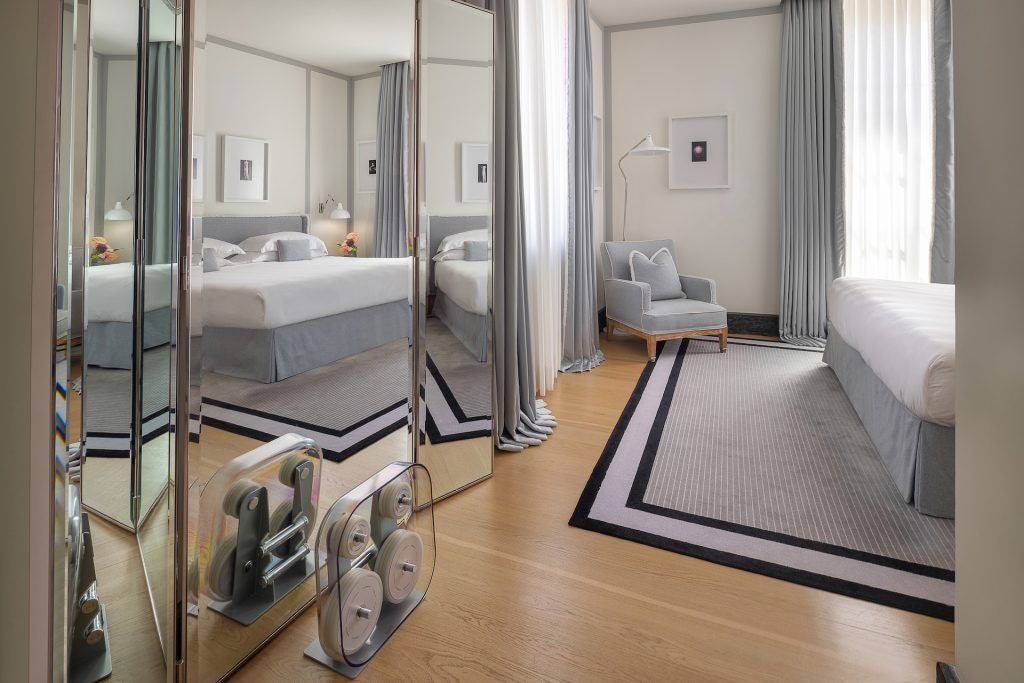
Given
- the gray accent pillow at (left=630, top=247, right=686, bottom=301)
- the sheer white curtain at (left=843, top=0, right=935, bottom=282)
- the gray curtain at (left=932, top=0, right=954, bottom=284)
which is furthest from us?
the gray accent pillow at (left=630, top=247, right=686, bottom=301)

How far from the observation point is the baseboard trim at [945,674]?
115 cm

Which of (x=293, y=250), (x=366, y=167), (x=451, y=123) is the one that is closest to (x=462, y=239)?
(x=451, y=123)

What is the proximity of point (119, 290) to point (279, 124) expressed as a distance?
514 mm

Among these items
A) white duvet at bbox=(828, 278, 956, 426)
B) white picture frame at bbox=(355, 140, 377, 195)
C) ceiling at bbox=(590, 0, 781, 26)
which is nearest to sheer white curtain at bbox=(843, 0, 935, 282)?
ceiling at bbox=(590, 0, 781, 26)

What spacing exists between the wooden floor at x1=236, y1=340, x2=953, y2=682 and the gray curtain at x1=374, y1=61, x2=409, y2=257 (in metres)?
0.93

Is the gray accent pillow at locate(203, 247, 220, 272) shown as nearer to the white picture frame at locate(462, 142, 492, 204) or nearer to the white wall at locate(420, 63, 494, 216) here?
the white wall at locate(420, 63, 494, 216)

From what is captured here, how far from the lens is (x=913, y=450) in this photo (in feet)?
6.42

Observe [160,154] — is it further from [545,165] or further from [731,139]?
[731,139]

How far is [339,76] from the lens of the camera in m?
1.49

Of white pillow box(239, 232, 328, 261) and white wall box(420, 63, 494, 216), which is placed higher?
white wall box(420, 63, 494, 216)

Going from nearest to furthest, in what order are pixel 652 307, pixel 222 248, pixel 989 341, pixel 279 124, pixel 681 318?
pixel 989 341
pixel 222 248
pixel 279 124
pixel 681 318
pixel 652 307

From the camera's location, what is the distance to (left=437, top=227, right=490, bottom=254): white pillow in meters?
2.02

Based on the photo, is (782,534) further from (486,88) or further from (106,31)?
(106,31)

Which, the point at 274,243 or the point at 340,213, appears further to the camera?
the point at 340,213
